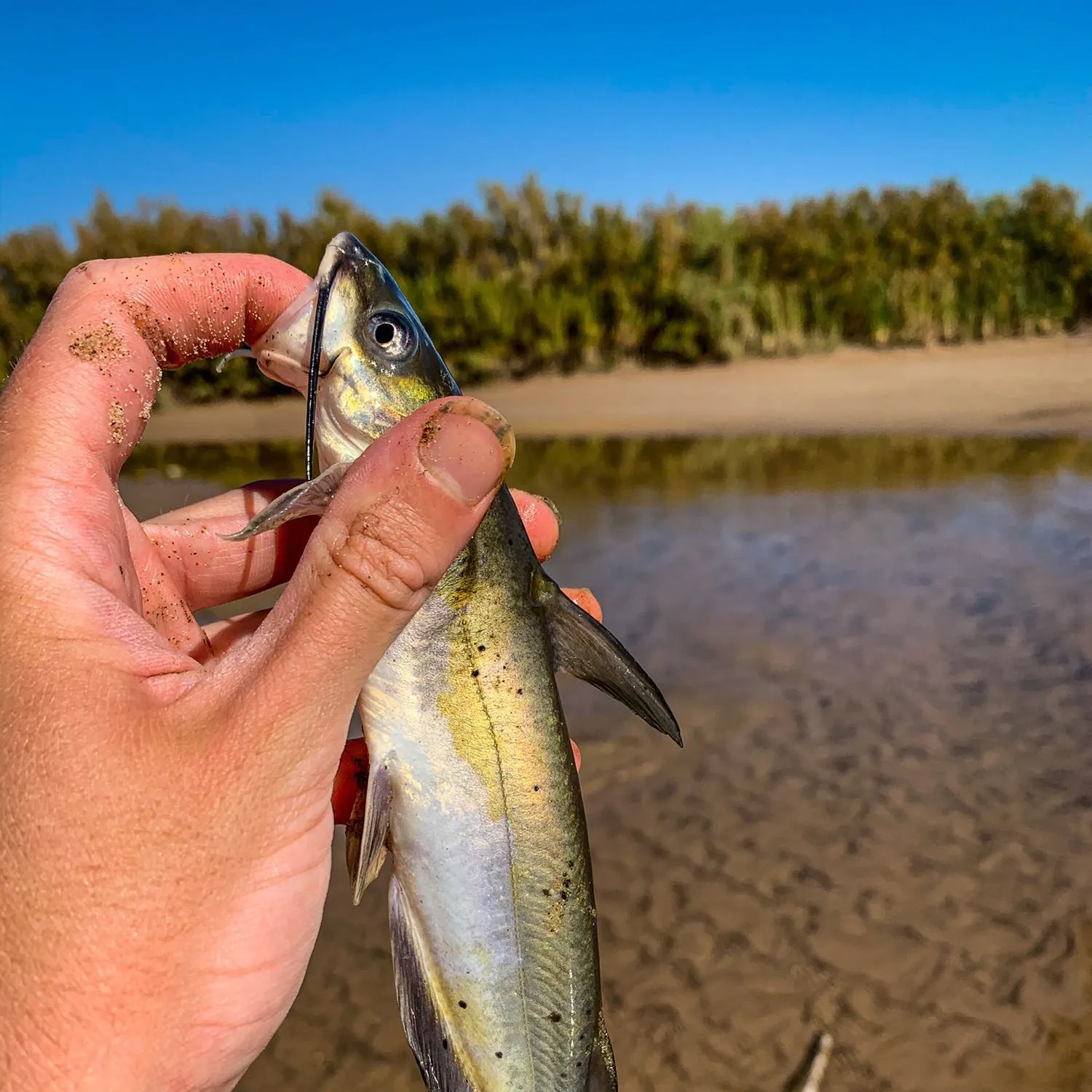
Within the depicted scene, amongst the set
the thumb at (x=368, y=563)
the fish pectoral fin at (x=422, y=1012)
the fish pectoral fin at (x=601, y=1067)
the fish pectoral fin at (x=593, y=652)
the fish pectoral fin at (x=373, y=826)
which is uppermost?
the thumb at (x=368, y=563)

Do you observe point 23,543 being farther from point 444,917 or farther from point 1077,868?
point 1077,868

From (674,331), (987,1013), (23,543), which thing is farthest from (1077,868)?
(674,331)

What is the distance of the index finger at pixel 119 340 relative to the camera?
1.91 m

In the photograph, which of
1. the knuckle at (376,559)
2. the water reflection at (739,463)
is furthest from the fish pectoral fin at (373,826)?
the water reflection at (739,463)

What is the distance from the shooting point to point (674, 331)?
2123cm

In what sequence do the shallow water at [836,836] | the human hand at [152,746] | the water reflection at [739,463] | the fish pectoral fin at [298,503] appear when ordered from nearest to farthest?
the human hand at [152,746]
the fish pectoral fin at [298,503]
the shallow water at [836,836]
the water reflection at [739,463]

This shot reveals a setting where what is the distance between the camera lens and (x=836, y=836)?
486cm

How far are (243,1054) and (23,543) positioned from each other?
106cm

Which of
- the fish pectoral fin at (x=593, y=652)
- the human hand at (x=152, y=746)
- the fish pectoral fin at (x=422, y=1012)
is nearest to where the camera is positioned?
the human hand at (x=152, y=746)

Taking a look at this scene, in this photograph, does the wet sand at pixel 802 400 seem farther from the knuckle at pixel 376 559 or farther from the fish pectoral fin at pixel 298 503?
the knuckle at pixel 376 559

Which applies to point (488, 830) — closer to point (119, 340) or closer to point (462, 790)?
point (462, 790)

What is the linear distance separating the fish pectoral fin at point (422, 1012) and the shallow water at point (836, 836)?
1777 mm

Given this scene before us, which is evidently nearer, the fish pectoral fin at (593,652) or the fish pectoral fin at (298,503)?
the fish pectoral fin at (298,503)

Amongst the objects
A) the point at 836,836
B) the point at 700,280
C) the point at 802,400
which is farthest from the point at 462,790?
the point at 700,280
